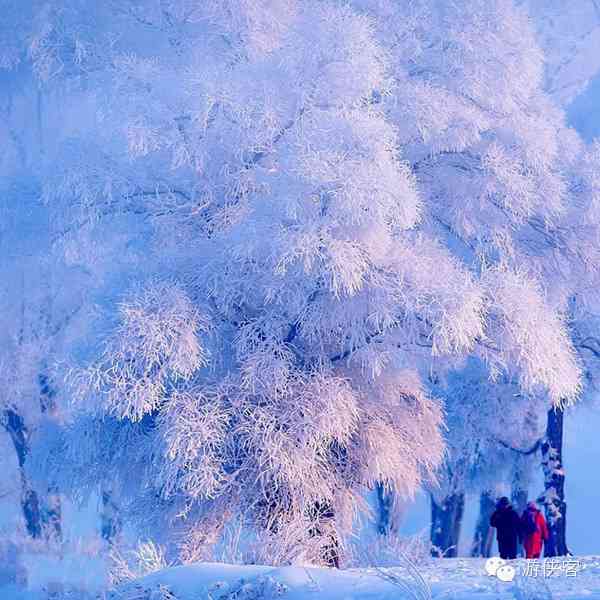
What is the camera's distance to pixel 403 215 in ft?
37.7

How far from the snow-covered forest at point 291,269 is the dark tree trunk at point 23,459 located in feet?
11.0

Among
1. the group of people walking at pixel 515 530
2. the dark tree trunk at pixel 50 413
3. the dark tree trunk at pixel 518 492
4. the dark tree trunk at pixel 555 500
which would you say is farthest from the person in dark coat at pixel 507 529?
the dark tree trunk at pixel 50 413

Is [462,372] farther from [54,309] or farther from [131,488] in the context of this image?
[54,309]

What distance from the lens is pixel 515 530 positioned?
1149 cm

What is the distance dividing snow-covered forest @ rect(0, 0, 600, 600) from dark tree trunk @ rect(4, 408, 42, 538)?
3.34 meters

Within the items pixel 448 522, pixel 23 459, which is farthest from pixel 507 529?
pixel 23 459

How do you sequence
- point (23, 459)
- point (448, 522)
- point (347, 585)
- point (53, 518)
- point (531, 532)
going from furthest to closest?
point (23, 459) < point (53, 518) < point (448, 522) < point (531, 532) < point (347, 585)

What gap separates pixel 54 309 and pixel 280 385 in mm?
8703

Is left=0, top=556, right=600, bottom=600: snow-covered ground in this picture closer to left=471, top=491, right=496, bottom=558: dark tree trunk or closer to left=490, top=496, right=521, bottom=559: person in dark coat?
left=490, top=496, right=521, bottom=559: person in dark coat

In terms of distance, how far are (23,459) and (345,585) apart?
15.1 metres

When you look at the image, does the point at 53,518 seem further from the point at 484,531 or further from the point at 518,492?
the point at 518,492

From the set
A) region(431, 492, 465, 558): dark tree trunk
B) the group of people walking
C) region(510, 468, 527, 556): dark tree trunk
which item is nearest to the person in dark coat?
the group of people walking

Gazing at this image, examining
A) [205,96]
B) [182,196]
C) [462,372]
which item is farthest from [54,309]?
[462,372]

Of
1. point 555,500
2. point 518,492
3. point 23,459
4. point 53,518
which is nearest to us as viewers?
point 555,500
